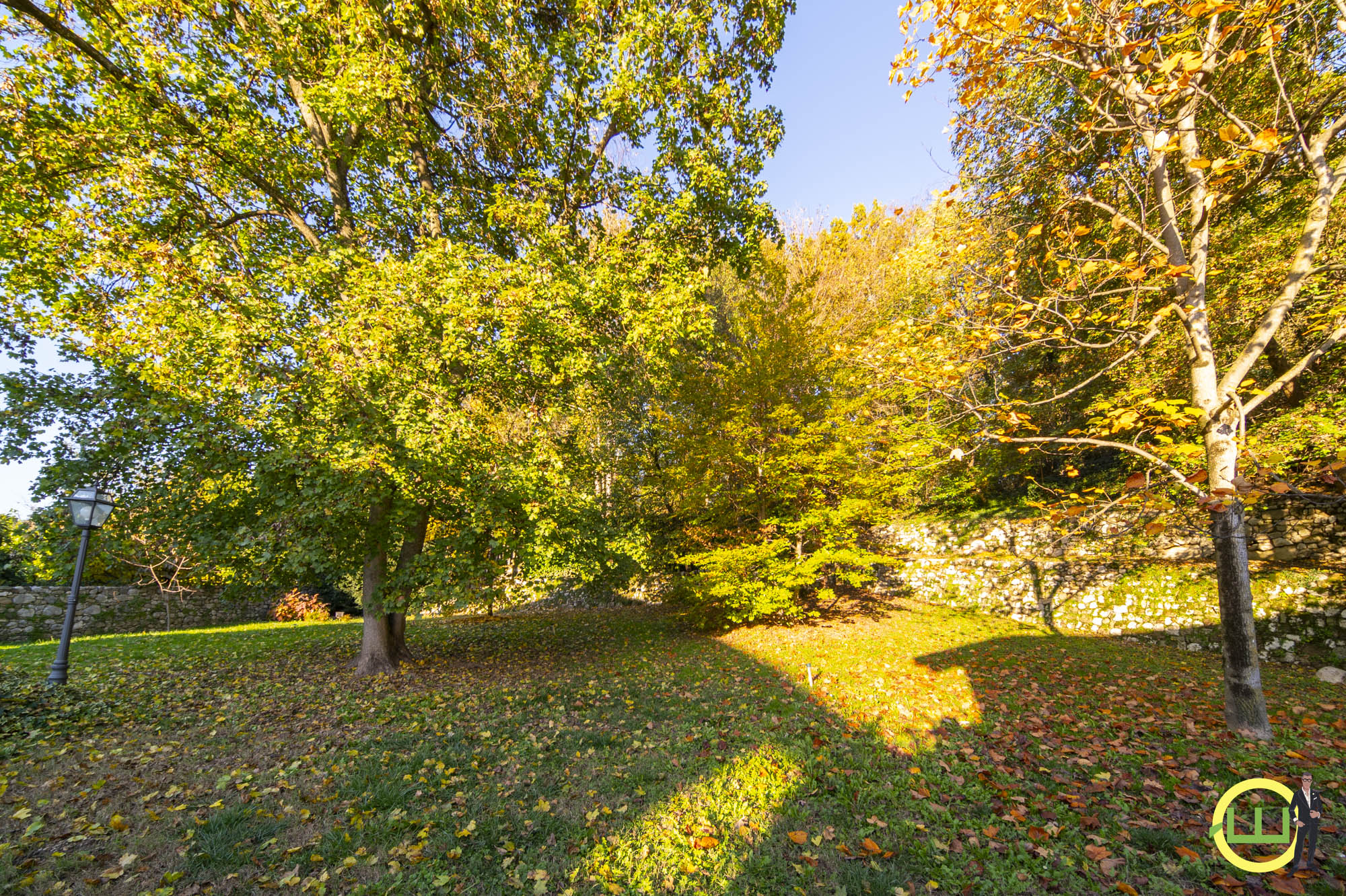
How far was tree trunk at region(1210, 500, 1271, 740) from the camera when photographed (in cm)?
465

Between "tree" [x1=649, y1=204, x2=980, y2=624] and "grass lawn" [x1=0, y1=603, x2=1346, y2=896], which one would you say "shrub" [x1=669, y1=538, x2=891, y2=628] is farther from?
"grass lawn" [x1=0, y1=603, x2=1346, y2=896]

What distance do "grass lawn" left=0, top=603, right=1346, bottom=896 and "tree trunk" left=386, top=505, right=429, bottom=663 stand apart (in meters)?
0.92

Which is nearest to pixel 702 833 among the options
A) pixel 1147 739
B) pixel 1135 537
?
pixel 1147 739

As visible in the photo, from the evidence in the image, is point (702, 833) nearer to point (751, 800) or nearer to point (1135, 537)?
point (751, 800)

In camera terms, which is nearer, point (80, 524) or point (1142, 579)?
point (80, 524)

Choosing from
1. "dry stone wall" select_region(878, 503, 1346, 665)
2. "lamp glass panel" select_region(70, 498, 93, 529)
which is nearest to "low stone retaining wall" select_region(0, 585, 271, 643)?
"lamp glass panel" select_region(70, 498, 93, 529)

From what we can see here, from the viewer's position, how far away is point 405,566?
8.01 metres

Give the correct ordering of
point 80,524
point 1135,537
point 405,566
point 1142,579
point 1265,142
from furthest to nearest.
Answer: point 1135,537
point 1142,579
point 405,566
point 80,524
point 1265,142

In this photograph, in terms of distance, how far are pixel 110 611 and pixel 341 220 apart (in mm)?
14206

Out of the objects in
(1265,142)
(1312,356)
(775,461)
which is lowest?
(775,461)

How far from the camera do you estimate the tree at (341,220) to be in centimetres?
613

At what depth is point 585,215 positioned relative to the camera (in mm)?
10180

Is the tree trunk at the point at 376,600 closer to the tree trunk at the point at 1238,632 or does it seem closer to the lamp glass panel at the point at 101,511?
the lamp glass panel at the point at 101,511

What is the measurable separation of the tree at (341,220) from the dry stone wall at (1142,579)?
763 cm
